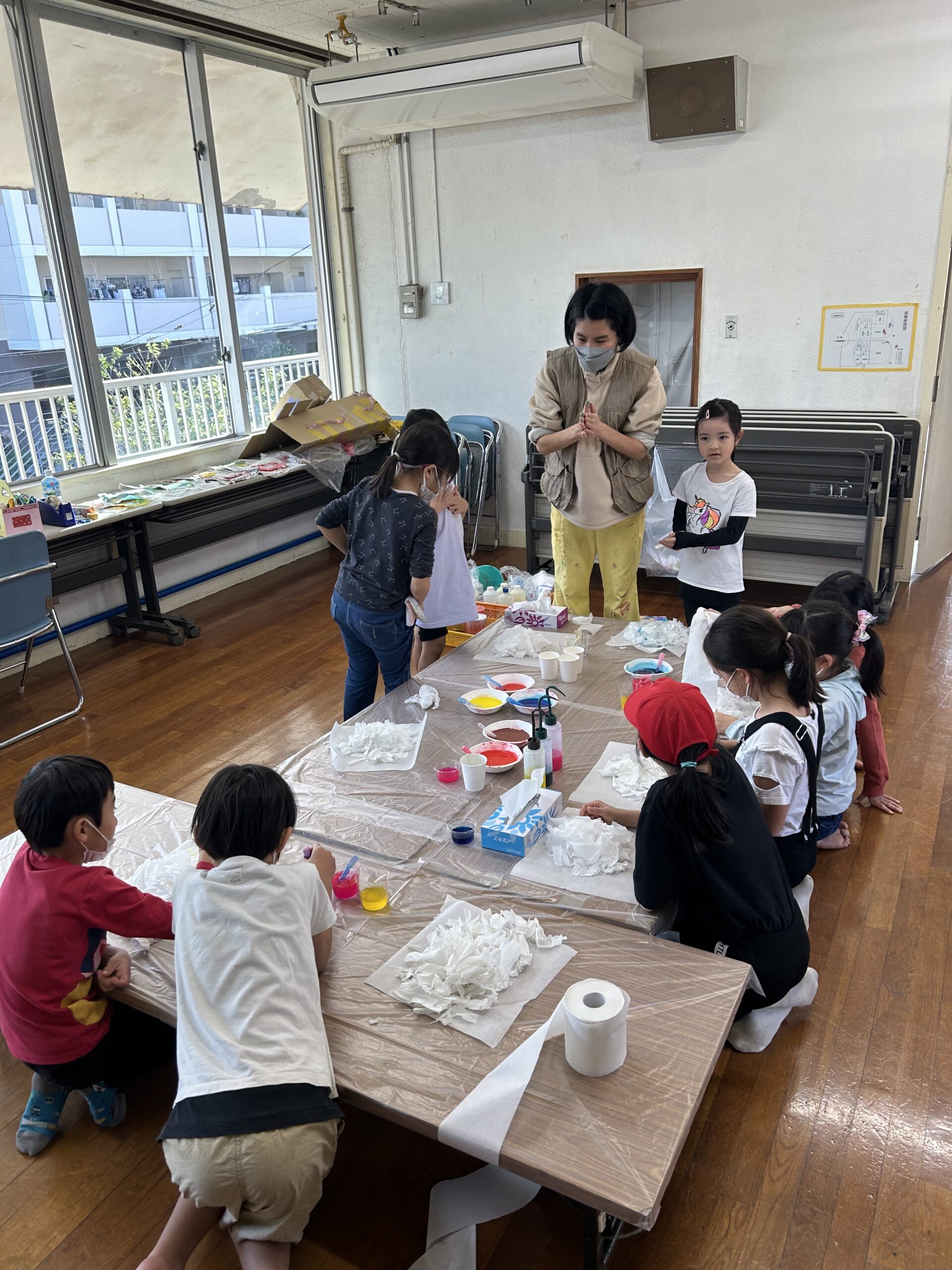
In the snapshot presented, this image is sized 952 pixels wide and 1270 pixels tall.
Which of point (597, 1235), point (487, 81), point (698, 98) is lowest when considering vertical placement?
point (597, 1235)

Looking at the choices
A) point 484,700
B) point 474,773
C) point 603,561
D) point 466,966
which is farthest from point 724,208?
point 466,966

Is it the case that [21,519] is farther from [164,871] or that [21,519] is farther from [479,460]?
[479,460]

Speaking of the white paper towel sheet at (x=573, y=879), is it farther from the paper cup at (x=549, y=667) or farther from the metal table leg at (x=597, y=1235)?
the paper cup at (x=549, y=667)

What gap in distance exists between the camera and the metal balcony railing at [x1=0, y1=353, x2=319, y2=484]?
4789 millimetres

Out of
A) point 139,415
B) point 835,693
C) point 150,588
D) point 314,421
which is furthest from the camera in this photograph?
point 314,421

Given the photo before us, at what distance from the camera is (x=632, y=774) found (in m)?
2.24

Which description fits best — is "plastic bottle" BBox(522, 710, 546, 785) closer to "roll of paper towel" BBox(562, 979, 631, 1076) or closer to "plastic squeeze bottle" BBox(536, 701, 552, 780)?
"plastic squeeze bottle" BBox(536, 701, 552, 780)

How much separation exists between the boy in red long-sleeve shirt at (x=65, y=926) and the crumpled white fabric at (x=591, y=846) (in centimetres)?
83

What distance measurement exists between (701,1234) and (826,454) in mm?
3742

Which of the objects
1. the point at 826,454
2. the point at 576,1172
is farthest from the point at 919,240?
the point at 576,1172

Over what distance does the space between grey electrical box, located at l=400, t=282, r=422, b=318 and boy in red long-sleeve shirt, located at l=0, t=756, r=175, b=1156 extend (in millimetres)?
4767

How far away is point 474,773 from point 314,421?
395cm

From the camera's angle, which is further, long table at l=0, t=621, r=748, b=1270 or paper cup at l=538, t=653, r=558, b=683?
paper cup at l=538, t=653, r=558, b=683

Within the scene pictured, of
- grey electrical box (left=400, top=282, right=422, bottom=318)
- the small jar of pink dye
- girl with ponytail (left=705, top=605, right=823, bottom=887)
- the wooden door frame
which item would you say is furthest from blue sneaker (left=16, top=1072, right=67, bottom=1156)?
grey electrical box (left=400, top=282, right=422, bottom=318)
